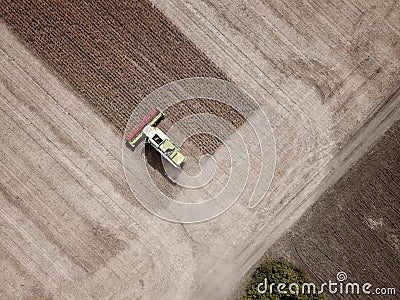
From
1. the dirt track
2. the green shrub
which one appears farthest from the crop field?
the green shrub

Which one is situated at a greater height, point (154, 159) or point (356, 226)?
point (356, 226)

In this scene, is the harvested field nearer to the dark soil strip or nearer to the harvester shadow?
the harvester shadow

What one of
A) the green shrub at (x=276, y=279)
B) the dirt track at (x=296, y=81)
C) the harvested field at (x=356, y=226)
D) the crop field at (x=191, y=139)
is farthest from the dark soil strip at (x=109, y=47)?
the green shrub at (x=276, y=279)

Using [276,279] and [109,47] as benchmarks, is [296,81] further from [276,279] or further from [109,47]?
[276,279]

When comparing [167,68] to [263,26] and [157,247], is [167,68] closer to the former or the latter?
[263,26]

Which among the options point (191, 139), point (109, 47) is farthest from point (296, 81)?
point (109, 47)

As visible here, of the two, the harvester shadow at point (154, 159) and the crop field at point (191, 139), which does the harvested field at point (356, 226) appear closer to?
the crop field at point (191, 139)
